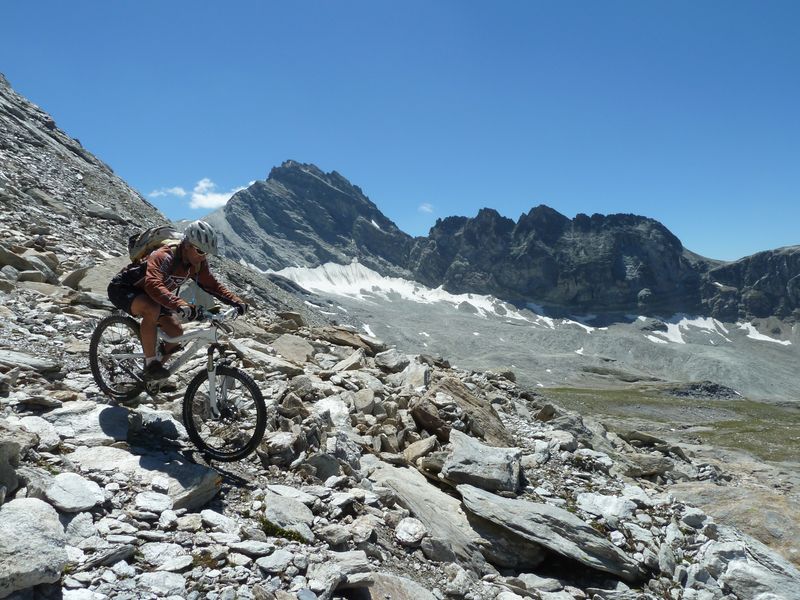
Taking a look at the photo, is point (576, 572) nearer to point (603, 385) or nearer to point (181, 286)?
point (181, 286)

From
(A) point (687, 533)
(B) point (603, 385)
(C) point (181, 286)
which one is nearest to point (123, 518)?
(C) point (181, 286)

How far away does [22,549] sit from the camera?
479 centimetres

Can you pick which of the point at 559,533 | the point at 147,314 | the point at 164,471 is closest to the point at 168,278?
the point at 147,314

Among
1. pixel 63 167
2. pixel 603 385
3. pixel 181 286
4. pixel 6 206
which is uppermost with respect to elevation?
pixel 63 167

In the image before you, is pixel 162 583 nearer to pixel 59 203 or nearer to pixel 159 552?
pixel 159 552

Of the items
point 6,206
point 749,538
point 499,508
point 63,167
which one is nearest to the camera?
point 499,508

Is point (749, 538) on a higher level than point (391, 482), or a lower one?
lower

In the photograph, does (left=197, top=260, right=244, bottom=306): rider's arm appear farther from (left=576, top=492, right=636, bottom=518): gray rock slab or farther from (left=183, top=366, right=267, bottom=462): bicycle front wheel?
(left=576, top=492, right=636, bottom=518): gray rock slab

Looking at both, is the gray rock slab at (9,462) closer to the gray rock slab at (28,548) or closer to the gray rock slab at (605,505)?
the gray rock slab at (28,548)

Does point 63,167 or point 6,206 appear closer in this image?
point 6,206

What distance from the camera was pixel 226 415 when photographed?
28.8ft

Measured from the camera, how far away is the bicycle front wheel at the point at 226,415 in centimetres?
845

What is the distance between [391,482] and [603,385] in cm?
17519

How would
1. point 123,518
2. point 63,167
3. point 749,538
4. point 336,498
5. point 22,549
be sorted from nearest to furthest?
point 22,549, point 123,518, point 336,498, point 749,538, point 63,167
